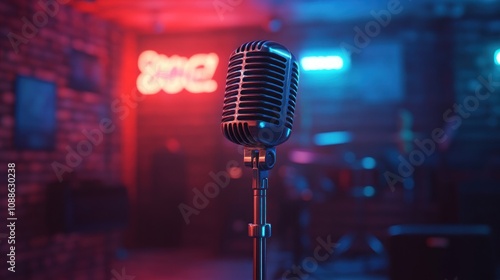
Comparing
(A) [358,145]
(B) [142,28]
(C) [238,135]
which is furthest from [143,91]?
(C) [238,135]

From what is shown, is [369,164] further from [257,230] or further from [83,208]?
[257,230]

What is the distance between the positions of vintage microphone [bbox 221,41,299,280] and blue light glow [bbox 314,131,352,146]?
5.00 m

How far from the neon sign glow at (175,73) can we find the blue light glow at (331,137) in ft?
5.03

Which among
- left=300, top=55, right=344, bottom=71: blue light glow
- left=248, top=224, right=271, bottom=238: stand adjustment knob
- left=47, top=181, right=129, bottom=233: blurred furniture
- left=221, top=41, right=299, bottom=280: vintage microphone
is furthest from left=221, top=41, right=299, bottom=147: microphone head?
left=300, top=55, right=344, bottom=71: blue light glow

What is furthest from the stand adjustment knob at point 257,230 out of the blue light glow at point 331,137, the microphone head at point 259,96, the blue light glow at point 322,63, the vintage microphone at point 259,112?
the blue light glow at point 322,63

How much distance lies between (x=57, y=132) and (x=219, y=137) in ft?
7.64

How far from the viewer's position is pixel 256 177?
4.76 feet

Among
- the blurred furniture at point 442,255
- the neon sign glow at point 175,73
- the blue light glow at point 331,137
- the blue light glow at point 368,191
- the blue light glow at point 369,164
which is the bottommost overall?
the blurred furniture at point 442,255

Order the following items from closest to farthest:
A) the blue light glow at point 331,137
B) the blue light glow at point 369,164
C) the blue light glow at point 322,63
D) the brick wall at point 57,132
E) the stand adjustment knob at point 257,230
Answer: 1. the stand adjustment knob at point 257,230
2. the brick wall at point 57,132
3. the blue light glow at point 369,164
4. the blue light glow at point 331,137
5. the blue light glow at point 322,63

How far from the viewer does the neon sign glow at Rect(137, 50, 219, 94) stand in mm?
6531

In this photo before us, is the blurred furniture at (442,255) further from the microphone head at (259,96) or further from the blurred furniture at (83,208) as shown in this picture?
the blurred furniture at (83,208)

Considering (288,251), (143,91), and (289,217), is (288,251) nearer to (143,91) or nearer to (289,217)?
(289,217)

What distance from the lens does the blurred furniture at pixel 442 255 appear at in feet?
8.70

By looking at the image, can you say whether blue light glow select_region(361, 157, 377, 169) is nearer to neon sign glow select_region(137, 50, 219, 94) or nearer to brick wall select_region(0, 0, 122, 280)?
neon sign glow select_region(137, 50, 219, 94)
